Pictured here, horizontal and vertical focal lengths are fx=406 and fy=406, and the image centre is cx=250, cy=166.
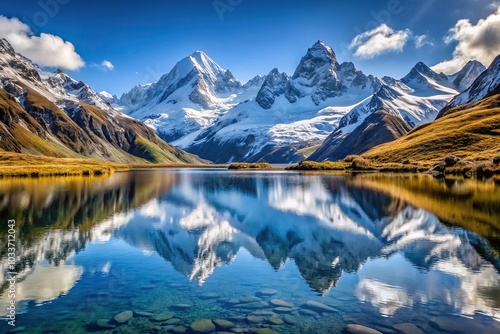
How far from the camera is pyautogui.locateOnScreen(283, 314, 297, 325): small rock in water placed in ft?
56.1

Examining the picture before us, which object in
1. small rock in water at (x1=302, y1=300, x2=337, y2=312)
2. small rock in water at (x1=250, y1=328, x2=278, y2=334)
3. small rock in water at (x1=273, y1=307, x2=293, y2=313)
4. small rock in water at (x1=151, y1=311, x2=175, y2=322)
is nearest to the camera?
small rock in water at (x1=250, y1=328, x2=278, y2=334)

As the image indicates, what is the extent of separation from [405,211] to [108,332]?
130ft

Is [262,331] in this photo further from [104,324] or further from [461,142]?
[461,142]

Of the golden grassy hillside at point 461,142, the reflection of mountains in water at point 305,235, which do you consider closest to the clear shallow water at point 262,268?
the reflection of mountains in water at point 305,235

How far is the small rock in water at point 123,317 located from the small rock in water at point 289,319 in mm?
6676

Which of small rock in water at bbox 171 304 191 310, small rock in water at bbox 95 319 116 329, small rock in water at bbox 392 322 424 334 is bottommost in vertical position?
small rock in water at bbox 95 319 116 329

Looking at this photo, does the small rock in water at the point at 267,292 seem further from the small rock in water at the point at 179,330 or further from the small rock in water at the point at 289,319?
the small rock in water at the point at 179,330

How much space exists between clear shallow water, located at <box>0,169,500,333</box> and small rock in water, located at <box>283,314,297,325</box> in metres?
0.10

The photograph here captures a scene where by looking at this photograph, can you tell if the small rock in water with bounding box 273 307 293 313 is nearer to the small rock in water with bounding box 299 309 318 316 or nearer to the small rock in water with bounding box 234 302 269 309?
the small rock in water with bounding box 299 309 318 316

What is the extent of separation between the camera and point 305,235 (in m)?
37.1

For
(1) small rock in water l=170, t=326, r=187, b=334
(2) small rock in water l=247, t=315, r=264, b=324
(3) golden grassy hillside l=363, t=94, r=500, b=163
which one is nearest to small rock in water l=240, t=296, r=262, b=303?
(2) small rock in water l=247, t=315, r=264, b=324

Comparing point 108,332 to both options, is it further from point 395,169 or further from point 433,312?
point 395,169

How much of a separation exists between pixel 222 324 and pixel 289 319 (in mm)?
2906

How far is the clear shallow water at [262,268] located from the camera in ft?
57.7
